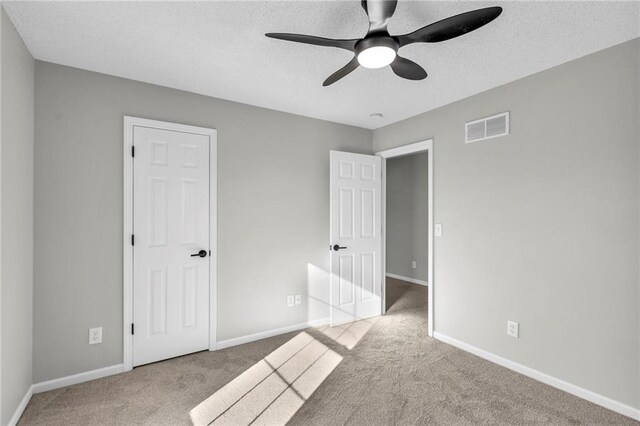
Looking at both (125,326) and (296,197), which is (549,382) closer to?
(296,197)

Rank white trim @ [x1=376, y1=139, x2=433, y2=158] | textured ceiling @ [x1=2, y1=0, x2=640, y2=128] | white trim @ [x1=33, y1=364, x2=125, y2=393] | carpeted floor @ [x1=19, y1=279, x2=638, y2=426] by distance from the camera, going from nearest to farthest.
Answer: textured ceiling @ [x1=2, y1=0, x2=640, y2=128], carpeted floor @ [x1=19, y1=279, x2=638, y2=426], white trim @ [x1=33, y1=364, x2=125, y2=393], white trim @ [x1=376, y1=139, x2=433, y2=158]

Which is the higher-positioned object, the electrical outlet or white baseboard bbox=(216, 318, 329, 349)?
the electrical outlet

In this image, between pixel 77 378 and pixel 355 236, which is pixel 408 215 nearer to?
pixel 355 236

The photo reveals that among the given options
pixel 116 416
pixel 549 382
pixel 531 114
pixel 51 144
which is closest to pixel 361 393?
pixel 549 382

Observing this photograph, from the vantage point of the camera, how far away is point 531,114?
8.93 ft

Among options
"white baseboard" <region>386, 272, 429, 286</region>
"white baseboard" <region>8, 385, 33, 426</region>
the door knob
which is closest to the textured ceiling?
the door knob

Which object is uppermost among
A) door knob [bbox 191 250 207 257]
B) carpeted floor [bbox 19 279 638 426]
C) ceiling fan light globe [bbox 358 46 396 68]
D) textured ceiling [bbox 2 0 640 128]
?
textured ceiling [bbox 2 0 640 128]

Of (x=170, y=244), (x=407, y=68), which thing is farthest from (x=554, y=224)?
(x=170, y=244)

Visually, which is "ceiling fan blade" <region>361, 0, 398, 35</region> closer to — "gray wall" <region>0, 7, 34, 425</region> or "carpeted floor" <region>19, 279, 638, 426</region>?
"gray wall" <region>0, 7, 34, 425</region>

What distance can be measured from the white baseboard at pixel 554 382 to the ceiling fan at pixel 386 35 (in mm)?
2608

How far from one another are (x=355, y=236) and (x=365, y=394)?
1944 millimetres

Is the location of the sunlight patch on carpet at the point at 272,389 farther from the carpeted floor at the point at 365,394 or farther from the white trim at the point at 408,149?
the white trim at the point at 408,149

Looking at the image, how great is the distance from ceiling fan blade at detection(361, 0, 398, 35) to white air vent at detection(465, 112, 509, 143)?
5.69 feet

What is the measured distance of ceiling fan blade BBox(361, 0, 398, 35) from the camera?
1.56 meters
